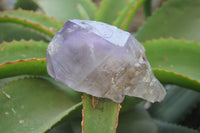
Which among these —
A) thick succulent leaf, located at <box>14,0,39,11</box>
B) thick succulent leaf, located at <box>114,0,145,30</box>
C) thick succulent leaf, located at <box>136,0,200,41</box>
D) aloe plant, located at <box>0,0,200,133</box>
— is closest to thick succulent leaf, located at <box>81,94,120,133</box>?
aloe plant, located at <box>0,0,200,133</box>

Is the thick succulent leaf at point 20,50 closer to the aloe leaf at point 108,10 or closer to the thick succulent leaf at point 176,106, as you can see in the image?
→ the aloe leaf at point 108,10

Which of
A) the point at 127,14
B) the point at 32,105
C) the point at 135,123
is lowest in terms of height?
the point at 135,123

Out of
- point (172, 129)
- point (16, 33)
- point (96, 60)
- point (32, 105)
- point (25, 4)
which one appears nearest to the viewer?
point (96, 60)

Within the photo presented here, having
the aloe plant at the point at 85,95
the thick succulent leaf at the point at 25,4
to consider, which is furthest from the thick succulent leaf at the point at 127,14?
the thick succulent leaf at the point at 25,4

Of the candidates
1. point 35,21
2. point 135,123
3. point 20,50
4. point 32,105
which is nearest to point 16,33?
point 35,21

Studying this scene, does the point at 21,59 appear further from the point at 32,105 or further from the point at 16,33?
the point at 16,33

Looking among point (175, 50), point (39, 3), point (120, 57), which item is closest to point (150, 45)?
point (175, 50)

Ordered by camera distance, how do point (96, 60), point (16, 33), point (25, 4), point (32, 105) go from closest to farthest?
point (96, 60), point (32, 105), point (16, 33), point (25, 4)
